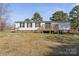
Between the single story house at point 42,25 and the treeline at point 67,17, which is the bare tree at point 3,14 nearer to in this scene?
the single story house at point 42,25

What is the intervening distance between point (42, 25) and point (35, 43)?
0.28 m

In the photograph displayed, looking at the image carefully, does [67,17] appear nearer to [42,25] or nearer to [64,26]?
[64,26]

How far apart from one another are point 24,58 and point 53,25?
642 mm

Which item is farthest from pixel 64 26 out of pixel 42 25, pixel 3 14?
pixel 3 14

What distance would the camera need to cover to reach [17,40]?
18.8m

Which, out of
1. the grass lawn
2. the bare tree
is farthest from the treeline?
the bare tree

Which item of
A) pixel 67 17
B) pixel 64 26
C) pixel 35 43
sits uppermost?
pixel 67 17

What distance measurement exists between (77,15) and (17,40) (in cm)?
95

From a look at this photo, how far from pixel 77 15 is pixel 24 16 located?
2.53 feet

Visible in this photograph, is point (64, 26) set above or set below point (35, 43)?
above

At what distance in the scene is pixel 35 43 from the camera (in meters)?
18.8

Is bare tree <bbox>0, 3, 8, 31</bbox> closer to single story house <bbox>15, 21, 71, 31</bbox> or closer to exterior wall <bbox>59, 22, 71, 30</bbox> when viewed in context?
single story house <bbox>15, 21, 71, 31</bbox>

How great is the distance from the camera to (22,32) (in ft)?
61.6

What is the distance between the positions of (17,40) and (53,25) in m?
0.57
